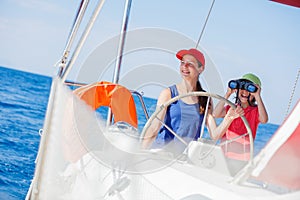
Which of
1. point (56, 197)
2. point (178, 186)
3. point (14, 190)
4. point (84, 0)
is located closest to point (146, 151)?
point (178, 186)

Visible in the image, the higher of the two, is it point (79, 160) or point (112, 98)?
point (112, 98)

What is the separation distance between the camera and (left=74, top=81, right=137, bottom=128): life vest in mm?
2104

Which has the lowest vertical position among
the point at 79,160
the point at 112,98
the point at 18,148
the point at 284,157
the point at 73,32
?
the point at 284,157

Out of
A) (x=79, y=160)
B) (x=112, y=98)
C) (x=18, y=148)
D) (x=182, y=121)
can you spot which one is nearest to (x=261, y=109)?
(x=182, y=121)

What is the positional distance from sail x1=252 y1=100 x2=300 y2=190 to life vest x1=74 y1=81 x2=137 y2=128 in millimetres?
1231

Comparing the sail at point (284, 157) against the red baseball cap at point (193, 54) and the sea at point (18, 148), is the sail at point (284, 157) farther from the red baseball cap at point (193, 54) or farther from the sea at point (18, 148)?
the red baseball cap at point (193, 54)

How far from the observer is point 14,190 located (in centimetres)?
542

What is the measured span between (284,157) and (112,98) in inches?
60.9

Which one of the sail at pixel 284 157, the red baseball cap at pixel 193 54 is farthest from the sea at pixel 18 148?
the sail at pixel 284 157

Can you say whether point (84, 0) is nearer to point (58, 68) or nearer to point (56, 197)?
point (58, 68)

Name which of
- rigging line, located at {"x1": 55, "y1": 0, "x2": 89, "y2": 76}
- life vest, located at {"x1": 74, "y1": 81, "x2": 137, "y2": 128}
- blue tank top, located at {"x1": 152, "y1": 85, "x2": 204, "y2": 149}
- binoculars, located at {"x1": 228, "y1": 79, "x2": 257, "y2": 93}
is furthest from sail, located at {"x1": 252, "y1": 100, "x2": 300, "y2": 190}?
rigging line, located at {"x1": 55, "y1": 0, "x2": 89, "y2": 76}

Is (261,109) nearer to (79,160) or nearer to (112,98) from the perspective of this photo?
(112,98)

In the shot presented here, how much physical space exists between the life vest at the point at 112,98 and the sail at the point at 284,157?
4.04 ft

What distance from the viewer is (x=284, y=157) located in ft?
2.95
